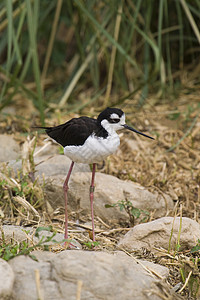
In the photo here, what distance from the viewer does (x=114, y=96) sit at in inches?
190

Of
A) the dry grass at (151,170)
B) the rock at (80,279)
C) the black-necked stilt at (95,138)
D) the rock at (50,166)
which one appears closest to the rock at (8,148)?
the dry grass at (151,170)

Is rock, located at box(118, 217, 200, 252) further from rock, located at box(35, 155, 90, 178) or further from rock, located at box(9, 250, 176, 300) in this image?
rock, located at box(35, 155, 90, 178)

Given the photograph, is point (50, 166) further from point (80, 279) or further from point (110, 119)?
point (80, 279)

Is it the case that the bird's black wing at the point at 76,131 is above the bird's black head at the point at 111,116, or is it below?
below

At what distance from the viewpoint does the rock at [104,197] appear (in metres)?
2.96

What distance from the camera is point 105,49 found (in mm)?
4184

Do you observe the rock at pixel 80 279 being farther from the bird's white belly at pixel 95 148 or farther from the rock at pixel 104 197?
the rock at pixel 104 197

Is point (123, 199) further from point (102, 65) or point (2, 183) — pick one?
point (102, 65)

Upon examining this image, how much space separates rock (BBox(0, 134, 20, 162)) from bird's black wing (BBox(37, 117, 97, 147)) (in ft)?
3.03

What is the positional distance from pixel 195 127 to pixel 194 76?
Result: 1.08 metres

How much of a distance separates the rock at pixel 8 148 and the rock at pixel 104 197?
0.62m

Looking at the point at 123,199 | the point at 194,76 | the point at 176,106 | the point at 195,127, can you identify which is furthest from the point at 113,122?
the point at 194,76

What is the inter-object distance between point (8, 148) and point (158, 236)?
1.59 m

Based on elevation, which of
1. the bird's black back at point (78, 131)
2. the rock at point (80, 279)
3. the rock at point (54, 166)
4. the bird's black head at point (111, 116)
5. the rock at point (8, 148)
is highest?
the bird's black head at point (111, 116)
